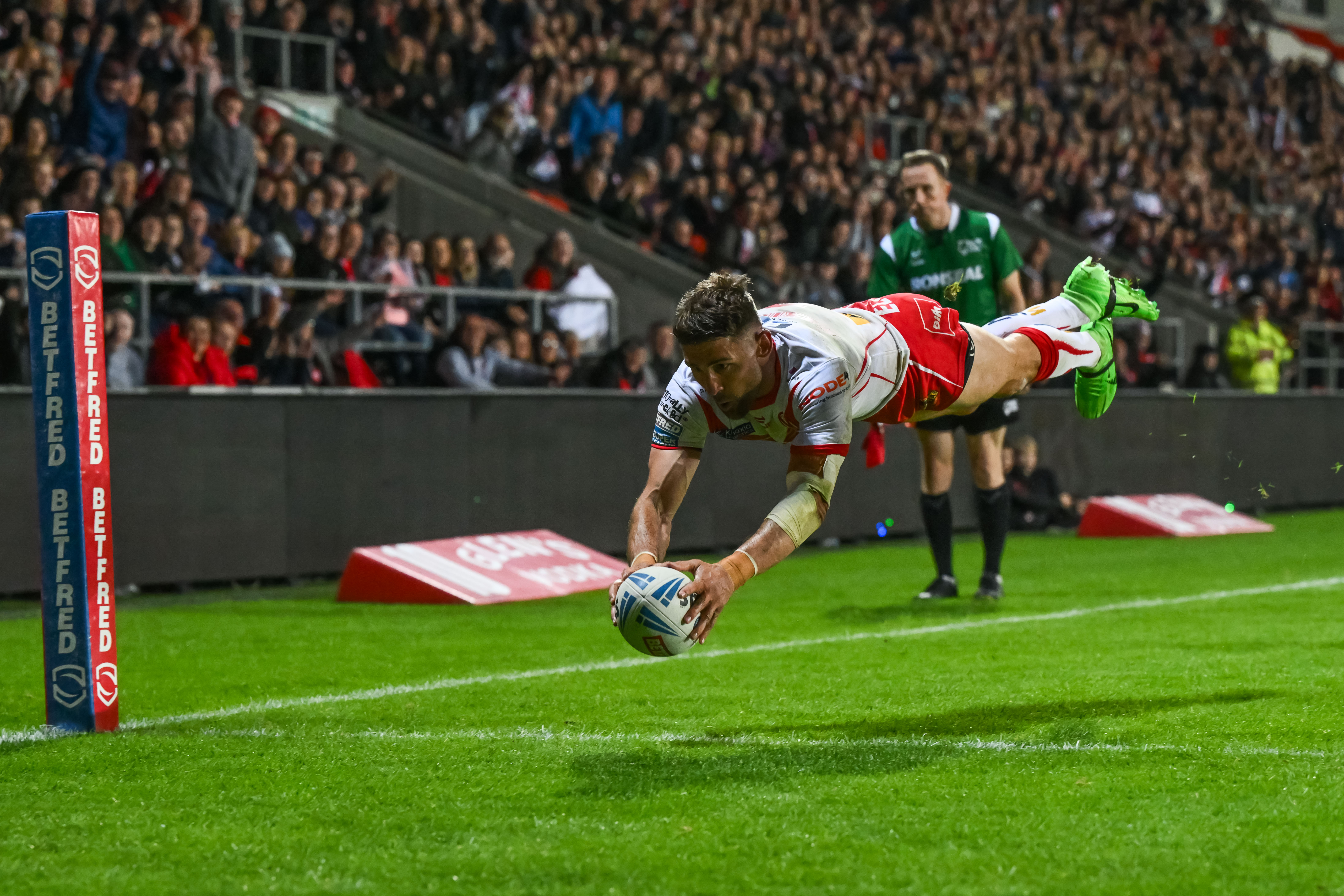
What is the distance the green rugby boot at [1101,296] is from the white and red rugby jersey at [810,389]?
1.55 m

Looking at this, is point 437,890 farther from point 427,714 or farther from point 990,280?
point 990,280

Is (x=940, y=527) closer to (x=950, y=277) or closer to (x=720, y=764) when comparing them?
(x=950, y=277)

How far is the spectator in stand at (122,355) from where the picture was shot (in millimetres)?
11016

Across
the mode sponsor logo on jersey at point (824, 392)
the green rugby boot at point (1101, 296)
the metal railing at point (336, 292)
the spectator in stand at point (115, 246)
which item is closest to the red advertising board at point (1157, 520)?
the metal railing at point (336, 292)

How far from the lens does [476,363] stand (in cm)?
1301

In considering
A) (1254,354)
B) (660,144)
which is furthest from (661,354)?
(1254,354)

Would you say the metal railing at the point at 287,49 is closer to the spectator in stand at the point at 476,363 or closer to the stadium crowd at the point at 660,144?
the stadium crowd at the point at 660,144

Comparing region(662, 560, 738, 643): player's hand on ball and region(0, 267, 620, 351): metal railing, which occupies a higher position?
region(0, 267, 620, 351): metal railing

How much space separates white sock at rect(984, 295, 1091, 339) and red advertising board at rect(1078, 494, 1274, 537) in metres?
8.05

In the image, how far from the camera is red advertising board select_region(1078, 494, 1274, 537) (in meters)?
15.2

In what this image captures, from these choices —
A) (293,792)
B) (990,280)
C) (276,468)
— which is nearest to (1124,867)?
(293,792)

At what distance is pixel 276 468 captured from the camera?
11648mm

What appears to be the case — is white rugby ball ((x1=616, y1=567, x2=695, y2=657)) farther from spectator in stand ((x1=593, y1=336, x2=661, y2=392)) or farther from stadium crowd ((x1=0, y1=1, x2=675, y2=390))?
spectator in stand ((x1=593, y1=336, x2=661, y2=392))

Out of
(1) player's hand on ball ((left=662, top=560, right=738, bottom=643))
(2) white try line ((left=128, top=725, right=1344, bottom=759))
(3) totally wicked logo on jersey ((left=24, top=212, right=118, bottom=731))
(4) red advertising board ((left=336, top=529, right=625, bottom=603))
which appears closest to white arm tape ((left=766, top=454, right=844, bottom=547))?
(1) player's hand on ball ((left=662, top=560, right=738, bottom=643))
